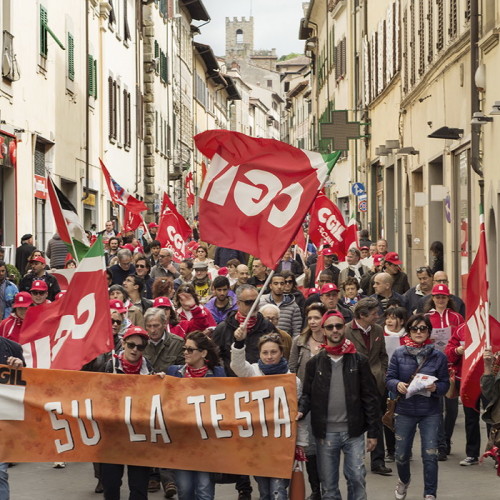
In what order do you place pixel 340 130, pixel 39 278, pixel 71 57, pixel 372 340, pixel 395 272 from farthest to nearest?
pixel 340 130, pixel 71 57, pixel 39 278, pixel 395 272, pixel 372 340

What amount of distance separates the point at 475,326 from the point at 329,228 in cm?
1147

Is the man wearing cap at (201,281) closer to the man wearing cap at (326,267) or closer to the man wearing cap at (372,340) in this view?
the man wearing cap at (326,267)

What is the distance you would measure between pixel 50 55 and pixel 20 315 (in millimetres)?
16680

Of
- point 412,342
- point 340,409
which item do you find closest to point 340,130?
point 412,342

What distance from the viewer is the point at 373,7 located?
3656cm

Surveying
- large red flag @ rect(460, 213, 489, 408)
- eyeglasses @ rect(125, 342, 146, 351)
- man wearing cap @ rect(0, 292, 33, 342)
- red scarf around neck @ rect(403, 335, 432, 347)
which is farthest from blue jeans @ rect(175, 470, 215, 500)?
man wearing cap @ rect(0, 292, 33, 342)

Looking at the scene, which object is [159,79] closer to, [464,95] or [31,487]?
[464,95]

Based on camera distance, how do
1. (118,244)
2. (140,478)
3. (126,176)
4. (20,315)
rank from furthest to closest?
1. (126,176)
2. (118,244)
3. (20,315)
4. (140,478)

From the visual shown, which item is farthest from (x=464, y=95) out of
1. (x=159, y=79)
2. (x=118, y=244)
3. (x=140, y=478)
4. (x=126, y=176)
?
(x=159, y=79)

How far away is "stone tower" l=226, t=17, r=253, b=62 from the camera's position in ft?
537

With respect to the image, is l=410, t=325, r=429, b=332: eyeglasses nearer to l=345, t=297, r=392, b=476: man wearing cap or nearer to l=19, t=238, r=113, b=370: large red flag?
l=345, t=297, r=392, b=476: man wearing cap

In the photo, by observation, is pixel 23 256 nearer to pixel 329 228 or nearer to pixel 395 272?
pixel 329 228

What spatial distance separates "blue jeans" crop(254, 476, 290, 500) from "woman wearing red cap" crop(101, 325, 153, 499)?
0.81 metres

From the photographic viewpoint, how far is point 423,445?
1020 centimetres
